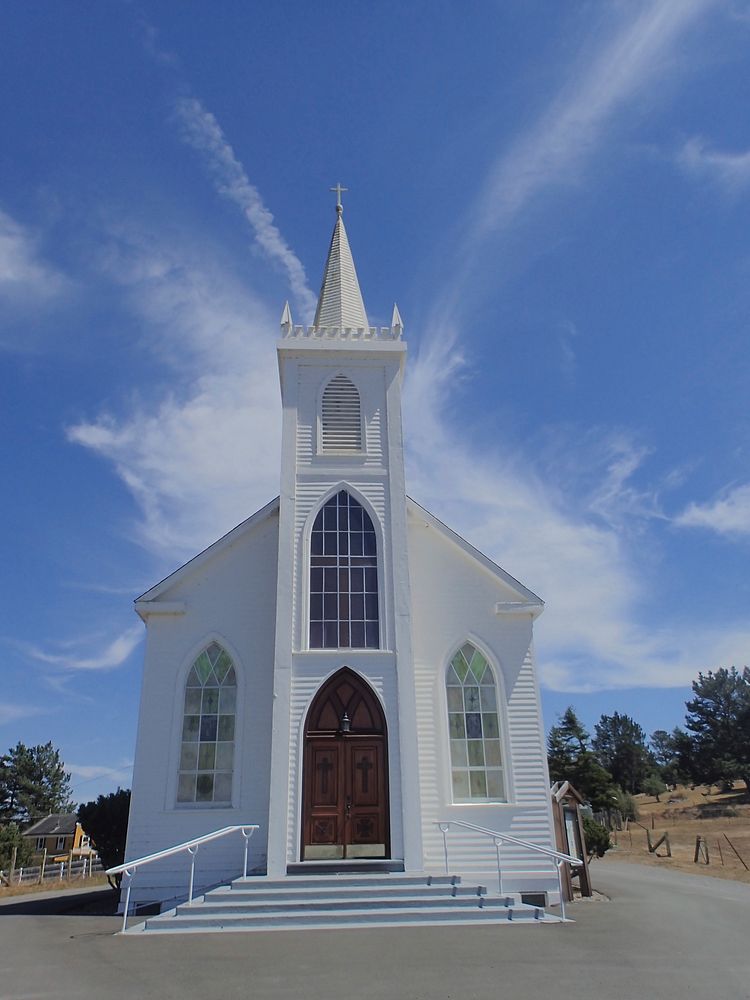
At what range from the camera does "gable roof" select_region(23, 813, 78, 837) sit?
54.4 metres

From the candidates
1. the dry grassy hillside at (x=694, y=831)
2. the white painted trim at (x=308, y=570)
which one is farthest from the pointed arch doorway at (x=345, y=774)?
the dry grassy hillside at (x=694, y=831)

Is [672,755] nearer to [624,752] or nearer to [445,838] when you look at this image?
[624,752]

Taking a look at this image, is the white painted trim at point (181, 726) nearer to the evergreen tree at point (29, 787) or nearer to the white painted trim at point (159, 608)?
the white painted trim at point (159, 608)

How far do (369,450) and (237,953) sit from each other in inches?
382

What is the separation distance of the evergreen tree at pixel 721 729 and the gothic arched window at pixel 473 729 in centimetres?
4187

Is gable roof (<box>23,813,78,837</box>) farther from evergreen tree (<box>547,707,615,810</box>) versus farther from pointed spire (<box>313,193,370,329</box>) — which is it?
pointed spire (<box>313,193,370,329</box>)

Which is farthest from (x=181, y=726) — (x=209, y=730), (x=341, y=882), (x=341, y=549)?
(x=341, y=882)

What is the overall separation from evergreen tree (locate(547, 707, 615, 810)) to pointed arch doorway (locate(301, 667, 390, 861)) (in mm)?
25851

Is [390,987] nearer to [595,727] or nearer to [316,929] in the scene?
[316,929]

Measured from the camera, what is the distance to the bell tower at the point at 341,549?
1244 centimetres

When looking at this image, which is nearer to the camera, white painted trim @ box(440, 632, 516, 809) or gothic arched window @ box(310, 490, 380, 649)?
white painted trim @ box(440, 632, 516, 809)

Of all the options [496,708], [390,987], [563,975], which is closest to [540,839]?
[496,708]

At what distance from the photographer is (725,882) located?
18688 millimetres

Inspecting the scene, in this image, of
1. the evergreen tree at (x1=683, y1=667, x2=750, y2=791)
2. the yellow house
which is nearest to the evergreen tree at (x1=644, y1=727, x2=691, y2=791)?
the evergreen tree at (x1=683, y1=667, x2=750, y2=791)
